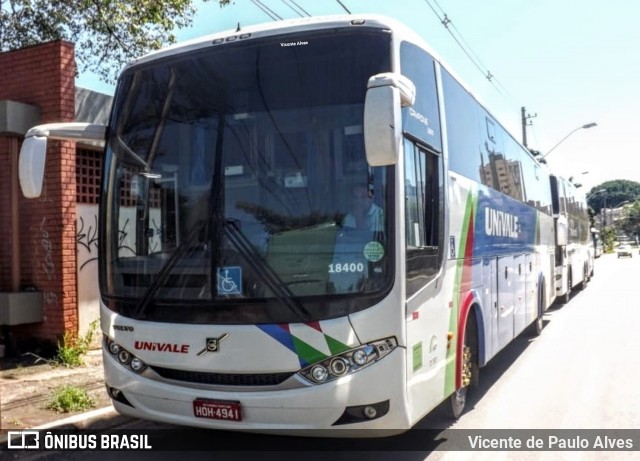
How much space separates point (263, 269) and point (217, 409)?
3.41 feet

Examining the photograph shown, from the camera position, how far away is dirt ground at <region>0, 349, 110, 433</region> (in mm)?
5645

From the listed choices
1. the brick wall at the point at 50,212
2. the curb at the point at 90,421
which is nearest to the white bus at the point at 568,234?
the brick wall at the point at 50,212

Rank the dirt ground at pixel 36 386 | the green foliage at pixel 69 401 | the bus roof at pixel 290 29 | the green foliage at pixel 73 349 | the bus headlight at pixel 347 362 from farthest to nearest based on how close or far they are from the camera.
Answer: the green foliage at pixel 73 349
the green foliage at pixel 69 401
the dirt ground at pixel 36 386
the bus roof at pixel 290 29
the bus headlight at pixel 347 362

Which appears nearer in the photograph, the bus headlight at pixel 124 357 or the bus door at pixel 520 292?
the bus headlight at pixel 124 357

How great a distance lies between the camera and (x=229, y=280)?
163 inches

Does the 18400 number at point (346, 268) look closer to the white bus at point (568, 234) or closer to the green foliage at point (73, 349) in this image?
the green foliage at point (73, 349)

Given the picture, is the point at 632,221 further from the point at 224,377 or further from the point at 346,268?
the point at 224,377

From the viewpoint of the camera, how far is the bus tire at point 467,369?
19.0 feet

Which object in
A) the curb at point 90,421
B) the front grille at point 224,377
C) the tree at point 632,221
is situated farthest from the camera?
the tree at point 632,221

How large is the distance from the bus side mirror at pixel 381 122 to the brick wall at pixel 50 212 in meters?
5.98

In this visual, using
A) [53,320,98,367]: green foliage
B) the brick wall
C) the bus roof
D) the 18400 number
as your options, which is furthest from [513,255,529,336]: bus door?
the brick wall

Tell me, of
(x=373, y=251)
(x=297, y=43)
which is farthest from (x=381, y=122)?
(x=297, y=43)

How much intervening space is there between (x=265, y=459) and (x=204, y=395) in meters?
1.08

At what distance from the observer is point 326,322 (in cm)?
394
